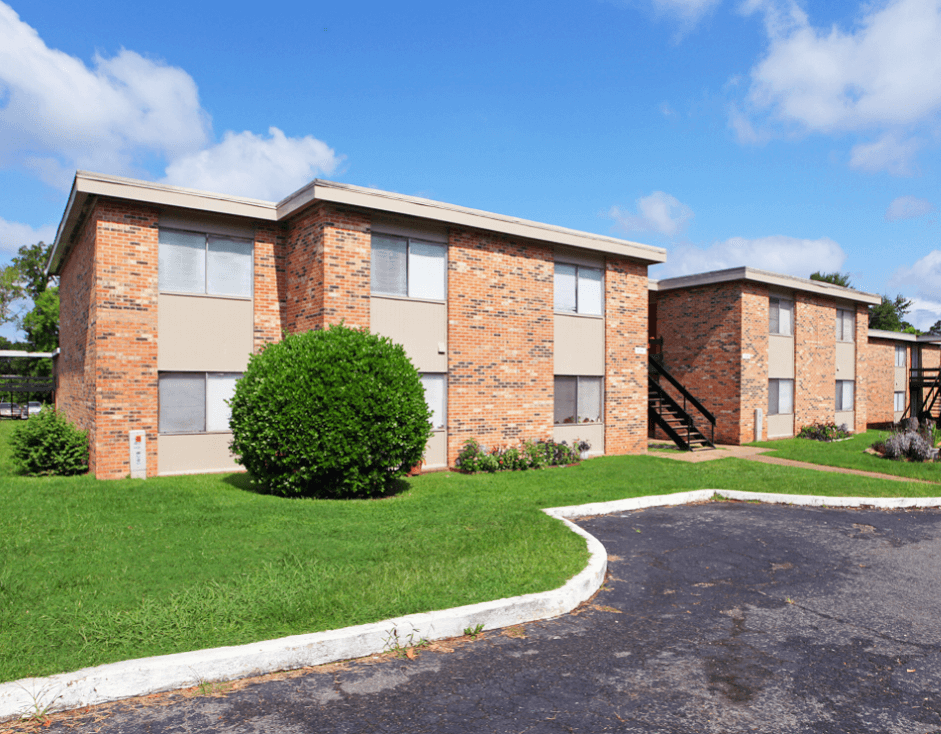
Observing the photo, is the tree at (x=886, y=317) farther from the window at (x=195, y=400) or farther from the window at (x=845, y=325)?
the window at (x=195, y=400)

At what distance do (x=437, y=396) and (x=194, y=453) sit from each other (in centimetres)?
560

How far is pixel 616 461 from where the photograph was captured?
16453mm

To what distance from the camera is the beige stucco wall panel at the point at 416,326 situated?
14.0m

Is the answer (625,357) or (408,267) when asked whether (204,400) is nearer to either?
(408,267)

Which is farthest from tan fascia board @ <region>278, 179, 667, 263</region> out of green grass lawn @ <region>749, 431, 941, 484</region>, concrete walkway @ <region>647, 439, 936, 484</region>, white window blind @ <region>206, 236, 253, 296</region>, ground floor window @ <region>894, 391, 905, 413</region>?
ground floor window @ <region>894, 391, 905, 413</region>

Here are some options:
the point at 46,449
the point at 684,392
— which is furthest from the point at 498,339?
the point at 46,449

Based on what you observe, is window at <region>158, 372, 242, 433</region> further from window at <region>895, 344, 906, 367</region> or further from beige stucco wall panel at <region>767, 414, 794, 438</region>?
window at <region>895, 344, 906, 367</region>

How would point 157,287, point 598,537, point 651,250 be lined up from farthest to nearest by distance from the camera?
point 651,250 < point 157,287 < point 598,537

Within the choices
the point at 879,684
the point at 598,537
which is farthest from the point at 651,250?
the point at 879,684

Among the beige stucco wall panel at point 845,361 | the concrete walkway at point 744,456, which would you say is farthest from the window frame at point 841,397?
the concrete walkway at point 744,456

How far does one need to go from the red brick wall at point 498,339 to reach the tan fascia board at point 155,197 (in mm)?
4679

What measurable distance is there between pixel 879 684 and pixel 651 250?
50.6 ft

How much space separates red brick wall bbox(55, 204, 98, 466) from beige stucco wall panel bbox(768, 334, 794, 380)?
847 inches

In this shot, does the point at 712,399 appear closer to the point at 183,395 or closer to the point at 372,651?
the point at 183,395
